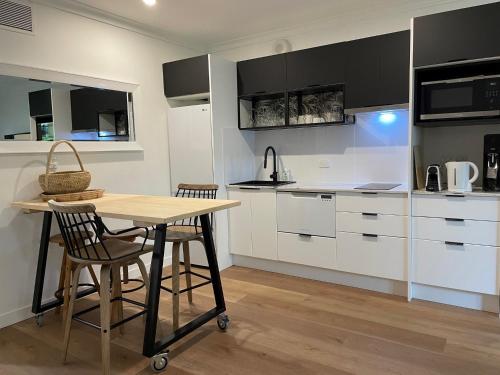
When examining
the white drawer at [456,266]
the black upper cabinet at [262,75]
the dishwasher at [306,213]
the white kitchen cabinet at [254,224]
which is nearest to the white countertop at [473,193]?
the white drawer at [456,266]

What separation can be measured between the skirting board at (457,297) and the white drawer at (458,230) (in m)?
0.41

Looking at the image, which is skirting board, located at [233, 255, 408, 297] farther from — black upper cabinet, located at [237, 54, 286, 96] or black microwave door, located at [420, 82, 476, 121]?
black upper cabinet, located at [237, 54, 286, 96]

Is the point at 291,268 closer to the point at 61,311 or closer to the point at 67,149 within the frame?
the point at 61,311

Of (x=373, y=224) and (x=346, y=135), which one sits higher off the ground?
(x=346, y=135)

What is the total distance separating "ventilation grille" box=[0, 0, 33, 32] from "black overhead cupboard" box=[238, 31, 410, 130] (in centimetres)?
191

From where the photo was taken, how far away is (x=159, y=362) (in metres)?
2.12

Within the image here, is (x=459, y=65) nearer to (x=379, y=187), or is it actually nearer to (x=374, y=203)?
(x=379, y=187)

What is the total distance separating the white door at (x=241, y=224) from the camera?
3.80 m

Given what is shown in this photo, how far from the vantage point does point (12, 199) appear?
277 centimetres

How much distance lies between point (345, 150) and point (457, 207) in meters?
1.25

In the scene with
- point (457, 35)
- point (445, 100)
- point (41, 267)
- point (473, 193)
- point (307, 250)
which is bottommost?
point (307, 250)

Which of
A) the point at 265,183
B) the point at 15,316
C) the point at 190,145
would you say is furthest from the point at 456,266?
the point at 15,316

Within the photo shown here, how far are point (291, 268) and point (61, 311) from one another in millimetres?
2025

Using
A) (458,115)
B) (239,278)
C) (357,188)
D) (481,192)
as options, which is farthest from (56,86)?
(481,192)
